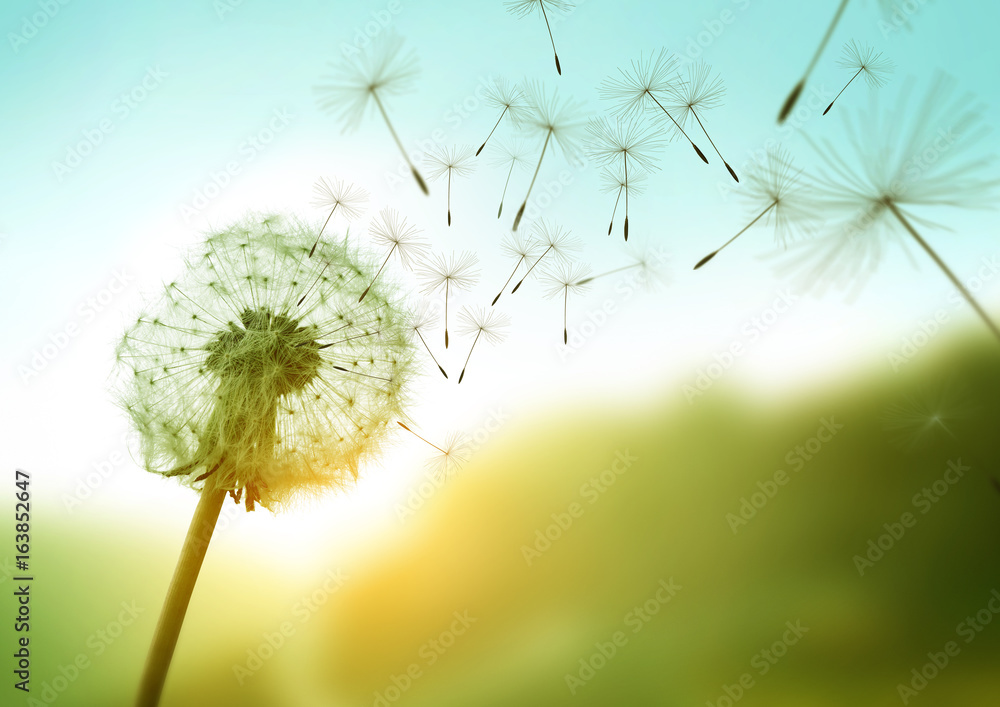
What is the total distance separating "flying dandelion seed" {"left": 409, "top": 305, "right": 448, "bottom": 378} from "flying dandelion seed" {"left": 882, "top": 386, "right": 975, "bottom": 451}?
0.92 m

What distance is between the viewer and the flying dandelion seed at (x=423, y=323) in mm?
905

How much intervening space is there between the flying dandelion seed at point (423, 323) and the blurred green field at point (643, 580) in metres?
0.26

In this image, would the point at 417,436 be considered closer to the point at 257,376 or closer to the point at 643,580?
the point at 257,376

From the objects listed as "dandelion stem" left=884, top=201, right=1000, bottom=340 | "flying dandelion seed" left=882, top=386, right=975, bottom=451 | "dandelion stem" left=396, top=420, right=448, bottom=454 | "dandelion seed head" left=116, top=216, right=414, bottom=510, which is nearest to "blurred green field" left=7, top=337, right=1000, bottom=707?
"flying dandelion seed" left=882, top=386, right=975, bottom=451

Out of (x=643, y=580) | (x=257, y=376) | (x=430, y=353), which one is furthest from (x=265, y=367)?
(x=643, y=580)

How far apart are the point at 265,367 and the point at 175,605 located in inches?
15.4

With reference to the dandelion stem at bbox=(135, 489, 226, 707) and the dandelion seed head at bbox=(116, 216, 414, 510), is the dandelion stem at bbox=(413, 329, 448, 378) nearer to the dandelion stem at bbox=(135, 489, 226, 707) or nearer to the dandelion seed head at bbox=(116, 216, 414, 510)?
the dandelion seed head at bbox=(116, 216, 414, 510)

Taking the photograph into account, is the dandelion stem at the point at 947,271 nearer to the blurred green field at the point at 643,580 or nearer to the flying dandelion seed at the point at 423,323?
the blurred green field at the point at 643,580

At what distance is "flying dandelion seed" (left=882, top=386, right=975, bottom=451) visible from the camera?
0.94 metres

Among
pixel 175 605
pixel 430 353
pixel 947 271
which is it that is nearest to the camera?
pixel 947 271

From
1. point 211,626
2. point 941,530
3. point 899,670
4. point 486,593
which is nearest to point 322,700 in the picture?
point 211,626

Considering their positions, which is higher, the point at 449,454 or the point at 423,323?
the point at 423,323

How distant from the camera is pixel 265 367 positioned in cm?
74

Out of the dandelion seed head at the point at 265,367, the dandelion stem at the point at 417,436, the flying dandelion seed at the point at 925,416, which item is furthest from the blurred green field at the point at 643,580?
the dandelion seed head at the point at 265,367
